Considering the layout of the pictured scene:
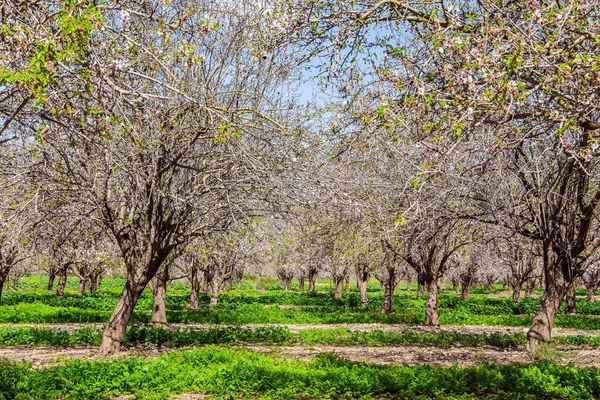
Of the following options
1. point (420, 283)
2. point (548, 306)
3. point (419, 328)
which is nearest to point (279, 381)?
point (548, 306)

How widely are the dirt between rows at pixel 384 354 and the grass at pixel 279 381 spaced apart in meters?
2.55

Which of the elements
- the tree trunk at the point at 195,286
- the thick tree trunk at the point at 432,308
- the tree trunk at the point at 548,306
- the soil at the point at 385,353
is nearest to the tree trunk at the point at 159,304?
the soil at the point at 385,353

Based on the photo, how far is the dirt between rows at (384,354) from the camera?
42.3 feet

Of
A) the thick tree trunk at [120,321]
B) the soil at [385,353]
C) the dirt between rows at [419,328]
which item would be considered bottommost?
the soil at [385,353]

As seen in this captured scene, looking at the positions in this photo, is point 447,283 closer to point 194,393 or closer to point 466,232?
point 466,232

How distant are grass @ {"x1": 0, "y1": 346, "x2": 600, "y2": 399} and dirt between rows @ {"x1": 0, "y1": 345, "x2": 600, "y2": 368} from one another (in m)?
2.55

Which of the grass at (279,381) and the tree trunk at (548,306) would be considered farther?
the tree trunk at (548,306)

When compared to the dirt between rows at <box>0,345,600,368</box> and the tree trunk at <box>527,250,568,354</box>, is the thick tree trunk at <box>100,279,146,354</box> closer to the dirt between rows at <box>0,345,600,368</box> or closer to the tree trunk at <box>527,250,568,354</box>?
the dirt between rows at <box>0,345,600,368</box>

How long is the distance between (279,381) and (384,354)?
621 centimetres

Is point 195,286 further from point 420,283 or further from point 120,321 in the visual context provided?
point 120,321

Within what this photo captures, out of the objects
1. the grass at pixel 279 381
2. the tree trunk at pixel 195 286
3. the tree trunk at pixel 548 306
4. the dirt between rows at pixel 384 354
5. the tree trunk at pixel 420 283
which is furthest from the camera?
the tree trunk at pixel 195 286

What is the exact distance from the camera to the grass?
29.0 ft

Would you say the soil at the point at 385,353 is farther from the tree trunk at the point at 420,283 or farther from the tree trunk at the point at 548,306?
the tree trunk at the point at 420,283

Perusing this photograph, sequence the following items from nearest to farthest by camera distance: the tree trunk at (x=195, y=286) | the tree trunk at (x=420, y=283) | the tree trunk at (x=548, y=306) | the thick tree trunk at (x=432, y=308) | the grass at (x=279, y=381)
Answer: the grass at (x=279, y=381)
the tree trunk at (x=548, y=306)
the thick tree trunk at (x=432, y=308)
the tree trunk at (x=420, y=283)
the tree trunk at (x=195, y=286)
